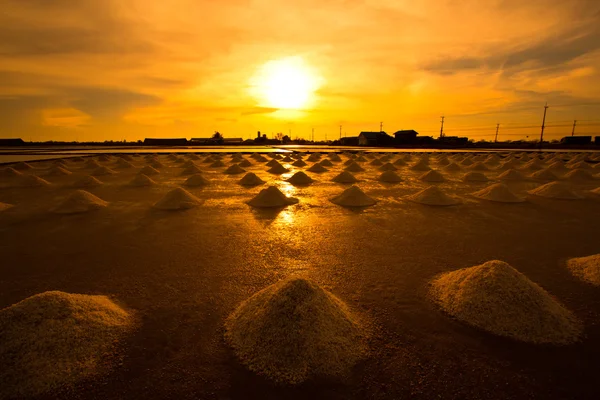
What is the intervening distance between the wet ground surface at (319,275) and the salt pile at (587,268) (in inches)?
6.0

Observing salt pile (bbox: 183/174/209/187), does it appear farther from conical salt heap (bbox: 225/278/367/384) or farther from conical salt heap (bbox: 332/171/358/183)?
conical salt heap (bbox: 225/278/367/384)

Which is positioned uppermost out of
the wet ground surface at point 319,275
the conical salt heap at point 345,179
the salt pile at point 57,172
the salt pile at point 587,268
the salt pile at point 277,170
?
the salt pile at point 277,170

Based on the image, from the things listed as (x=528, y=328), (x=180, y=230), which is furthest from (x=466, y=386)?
(x=180, y=230)

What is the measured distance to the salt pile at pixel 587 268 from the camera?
3.54 m

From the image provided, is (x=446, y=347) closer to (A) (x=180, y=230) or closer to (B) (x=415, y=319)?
(B) (x=415, y=319)

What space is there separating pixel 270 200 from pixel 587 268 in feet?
21.2

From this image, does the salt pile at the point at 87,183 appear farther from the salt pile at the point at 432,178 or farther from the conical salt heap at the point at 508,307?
the salt pile at the point at 432,178

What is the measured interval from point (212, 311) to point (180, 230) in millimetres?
3293

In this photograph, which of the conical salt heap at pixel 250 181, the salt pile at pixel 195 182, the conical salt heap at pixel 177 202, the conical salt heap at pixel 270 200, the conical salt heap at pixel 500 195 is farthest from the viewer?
the conical salt heap at pixel 250 181

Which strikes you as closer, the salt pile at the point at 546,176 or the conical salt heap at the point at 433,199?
the conical salt heap at the point at 433,199

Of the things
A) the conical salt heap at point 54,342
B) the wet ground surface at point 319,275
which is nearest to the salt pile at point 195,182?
the wet ground surface at point 319,275

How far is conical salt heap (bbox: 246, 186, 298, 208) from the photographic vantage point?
804cm

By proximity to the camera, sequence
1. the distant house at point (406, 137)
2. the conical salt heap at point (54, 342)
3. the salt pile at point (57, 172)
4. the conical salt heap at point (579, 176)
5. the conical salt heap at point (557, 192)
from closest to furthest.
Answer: the conical salt heap at point (54, 342) < the conical salt heap at point (557, 192) < the conical salt heap at point (579, 176) < the salt pile at point (57, 172) < the distant house at point (406, 137)

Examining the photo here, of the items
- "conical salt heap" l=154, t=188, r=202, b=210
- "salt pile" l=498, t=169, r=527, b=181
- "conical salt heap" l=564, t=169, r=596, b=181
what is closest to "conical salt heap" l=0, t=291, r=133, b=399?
"conical salt heap" l=154, t=188, r=202, b=210
